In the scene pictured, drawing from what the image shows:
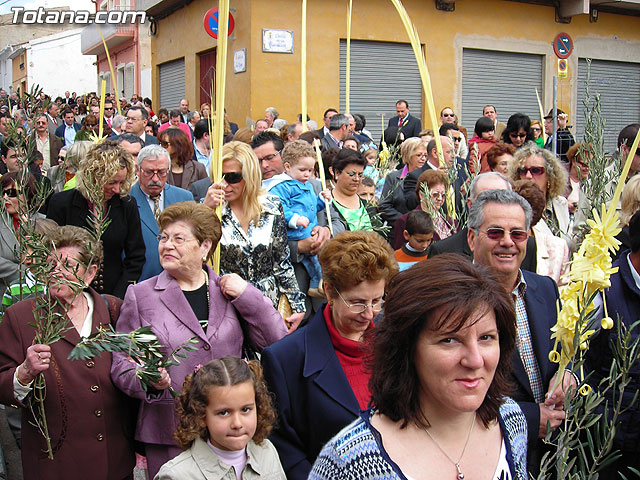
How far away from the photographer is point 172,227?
372cm

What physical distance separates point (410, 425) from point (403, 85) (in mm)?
17941

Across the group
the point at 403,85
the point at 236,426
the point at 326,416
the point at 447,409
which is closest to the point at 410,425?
the point at 447,409

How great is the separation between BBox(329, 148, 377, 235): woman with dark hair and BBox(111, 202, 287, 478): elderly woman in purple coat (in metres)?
2.10

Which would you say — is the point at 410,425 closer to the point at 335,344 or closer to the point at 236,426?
the point at 335,344

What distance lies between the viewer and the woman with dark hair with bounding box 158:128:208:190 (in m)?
7.31

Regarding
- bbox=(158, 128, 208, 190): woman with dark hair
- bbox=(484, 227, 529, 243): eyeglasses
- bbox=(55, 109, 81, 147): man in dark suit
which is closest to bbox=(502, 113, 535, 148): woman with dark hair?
bbox=(158, 128, 208, 190): woman with dark hair

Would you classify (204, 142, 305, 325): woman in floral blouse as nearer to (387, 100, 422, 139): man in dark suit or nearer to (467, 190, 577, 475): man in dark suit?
(467, 190, 577, 475): man in dark suit

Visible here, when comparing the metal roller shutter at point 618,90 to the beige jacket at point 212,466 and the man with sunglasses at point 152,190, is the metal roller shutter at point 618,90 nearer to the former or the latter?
the man with sunglasses at point 152,190

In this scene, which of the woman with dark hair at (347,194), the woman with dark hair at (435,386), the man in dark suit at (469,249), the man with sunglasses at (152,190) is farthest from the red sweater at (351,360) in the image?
the woman with dark hair at (347,194)

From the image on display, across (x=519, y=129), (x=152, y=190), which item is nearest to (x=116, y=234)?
(x=152, y=190)

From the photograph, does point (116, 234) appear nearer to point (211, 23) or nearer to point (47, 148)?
point (47, 148)

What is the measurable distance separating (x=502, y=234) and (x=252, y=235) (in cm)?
184

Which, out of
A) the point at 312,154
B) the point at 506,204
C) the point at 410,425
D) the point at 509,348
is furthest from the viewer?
the point at 312,154

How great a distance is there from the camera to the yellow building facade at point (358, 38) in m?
17.0
